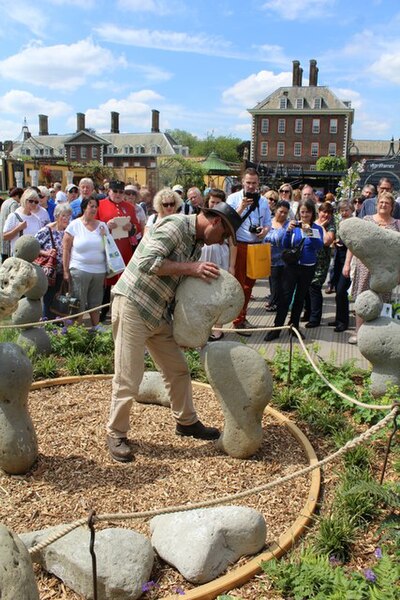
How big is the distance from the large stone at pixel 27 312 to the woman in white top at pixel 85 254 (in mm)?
902

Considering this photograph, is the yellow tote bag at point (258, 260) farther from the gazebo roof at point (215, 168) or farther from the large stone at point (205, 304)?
the gazebo roof at point (215, 168)

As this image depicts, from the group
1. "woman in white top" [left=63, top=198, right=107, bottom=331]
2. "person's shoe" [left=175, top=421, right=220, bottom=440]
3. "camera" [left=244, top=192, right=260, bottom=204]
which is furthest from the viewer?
"camera" [left=244, top=192, right=260, bottom=204]

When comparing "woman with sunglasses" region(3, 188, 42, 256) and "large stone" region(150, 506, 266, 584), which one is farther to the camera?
"woman with sunglasses" region(3, 188, 42, 256)

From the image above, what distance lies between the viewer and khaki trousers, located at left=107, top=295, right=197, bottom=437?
3857 mm

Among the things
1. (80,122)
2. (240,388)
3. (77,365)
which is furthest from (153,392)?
(80,122)

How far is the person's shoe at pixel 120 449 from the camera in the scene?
3934 millimetres

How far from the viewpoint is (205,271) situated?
3.60m

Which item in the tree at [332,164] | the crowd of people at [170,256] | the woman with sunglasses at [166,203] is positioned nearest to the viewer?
the crowd of people at [170,256]

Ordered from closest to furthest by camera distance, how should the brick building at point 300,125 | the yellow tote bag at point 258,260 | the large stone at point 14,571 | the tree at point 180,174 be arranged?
the large stone at point 14,571, the yellow tote bag at point 258,260, the tree at point 180,174, the brick building at point 300,125

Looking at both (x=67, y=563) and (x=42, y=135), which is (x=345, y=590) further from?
(x=42, y=135)

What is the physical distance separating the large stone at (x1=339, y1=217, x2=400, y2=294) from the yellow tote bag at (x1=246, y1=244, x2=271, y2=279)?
2498 mm

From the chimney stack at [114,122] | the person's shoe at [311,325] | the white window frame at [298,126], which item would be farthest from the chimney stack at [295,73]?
the person's shoe at [311,325]

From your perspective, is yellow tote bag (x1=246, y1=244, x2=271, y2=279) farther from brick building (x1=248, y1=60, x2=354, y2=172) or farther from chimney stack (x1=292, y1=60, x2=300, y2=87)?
chimney stack (x1=292, y1=60, x2=300, y2=87)

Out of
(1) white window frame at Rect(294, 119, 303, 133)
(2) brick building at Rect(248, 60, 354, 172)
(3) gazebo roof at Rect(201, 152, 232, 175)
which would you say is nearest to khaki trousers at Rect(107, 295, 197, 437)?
(3) gazebo roof at Rect(201, 152, 232, 175)
